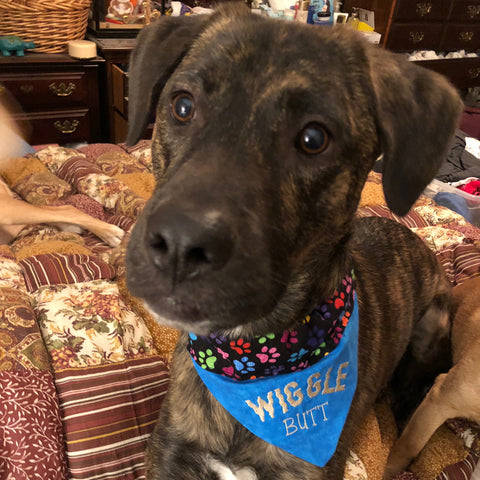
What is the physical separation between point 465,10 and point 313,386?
19.4 feet

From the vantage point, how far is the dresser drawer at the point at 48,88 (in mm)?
4066

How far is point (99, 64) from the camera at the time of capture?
440 centimetres

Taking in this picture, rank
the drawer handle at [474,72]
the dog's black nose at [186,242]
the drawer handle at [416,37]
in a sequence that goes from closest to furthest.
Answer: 1. the dog's black nose at [186,242]
2. the drawer handle at [416,37]
3. the drawer handle at [474,72]

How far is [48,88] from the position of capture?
4230mm

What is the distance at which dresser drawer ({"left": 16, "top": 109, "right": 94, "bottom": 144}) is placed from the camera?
4.29 metres

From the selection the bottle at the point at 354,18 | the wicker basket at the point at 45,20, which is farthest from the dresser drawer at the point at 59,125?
the bottle at the point at 354,18

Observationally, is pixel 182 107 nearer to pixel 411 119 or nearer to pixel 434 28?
pixel 411 119

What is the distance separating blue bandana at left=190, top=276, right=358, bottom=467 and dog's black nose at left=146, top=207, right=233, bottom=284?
0.54m

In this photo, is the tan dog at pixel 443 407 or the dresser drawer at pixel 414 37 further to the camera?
the dresser drawer at pixel 414 37

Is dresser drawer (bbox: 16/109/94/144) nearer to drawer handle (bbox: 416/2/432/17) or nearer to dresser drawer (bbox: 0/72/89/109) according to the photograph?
dresser drawer (bbox: 0/72/89/109)

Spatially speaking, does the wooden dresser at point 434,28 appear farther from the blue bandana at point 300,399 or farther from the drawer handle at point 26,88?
the blue bandana at point 300,399

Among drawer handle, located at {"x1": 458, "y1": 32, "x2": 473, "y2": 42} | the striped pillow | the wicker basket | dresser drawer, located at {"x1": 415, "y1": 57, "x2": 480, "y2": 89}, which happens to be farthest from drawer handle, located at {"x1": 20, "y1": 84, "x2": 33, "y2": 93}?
drawer handle, located at {"x1": 458, "y1": 32, "x2": 473, "y2": 42}

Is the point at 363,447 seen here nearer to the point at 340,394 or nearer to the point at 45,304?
the point at 340,394

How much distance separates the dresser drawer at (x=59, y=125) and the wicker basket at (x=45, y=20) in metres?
0.54
